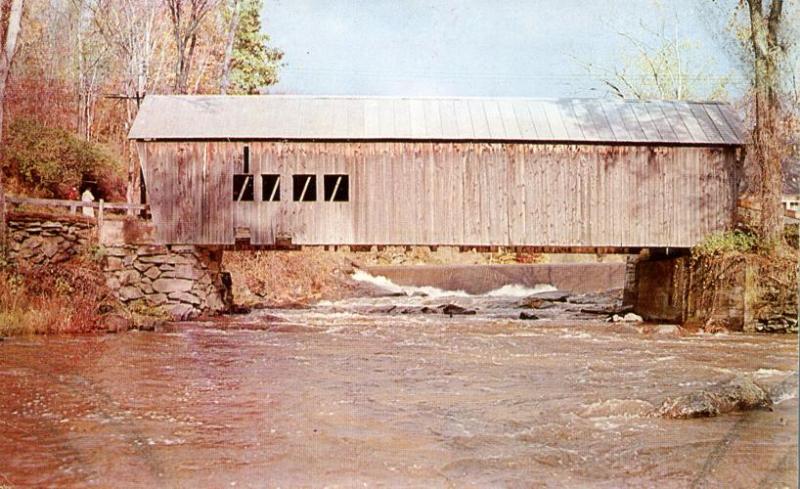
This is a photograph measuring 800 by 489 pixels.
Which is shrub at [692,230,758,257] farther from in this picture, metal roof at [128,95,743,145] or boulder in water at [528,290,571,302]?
boulder in water at [528,290,571,302]

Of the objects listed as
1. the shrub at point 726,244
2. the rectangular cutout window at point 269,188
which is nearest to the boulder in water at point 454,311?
the rectangular cutout window at point 269,188

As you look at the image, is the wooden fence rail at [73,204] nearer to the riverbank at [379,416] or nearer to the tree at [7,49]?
the tree at [7,49]

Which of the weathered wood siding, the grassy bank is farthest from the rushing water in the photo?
the weathered wood siding

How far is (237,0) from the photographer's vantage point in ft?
75.5

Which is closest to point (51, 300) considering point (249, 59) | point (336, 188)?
point (336, 188)

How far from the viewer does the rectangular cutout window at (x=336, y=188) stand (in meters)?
18.5

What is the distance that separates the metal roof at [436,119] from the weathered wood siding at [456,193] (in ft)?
0.86

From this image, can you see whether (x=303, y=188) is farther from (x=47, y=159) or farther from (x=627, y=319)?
(x=627, y=319)

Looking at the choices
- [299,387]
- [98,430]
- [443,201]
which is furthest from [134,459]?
[443,201]

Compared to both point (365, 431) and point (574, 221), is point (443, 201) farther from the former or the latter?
point (365, 431)

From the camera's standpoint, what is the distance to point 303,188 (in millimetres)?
19609

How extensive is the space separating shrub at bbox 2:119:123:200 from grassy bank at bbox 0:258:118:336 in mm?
5901

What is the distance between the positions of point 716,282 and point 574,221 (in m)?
3.27

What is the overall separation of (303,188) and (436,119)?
11.5 feet
